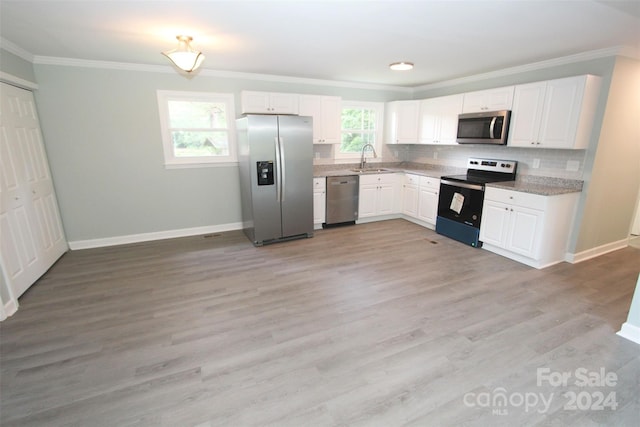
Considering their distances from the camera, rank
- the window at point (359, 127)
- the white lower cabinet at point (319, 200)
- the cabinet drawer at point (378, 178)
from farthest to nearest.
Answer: the window at point (359, 127), the cabinet drawer at point (378, 178), the white lower cabinet at point (319, 200)

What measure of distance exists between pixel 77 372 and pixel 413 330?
8.09 ft

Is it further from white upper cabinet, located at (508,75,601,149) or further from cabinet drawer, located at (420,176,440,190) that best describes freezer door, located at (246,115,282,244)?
white upper cabinet, located at (508,75,601,149)

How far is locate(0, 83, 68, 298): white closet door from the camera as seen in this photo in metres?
2.89

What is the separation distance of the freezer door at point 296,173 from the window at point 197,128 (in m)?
1.03

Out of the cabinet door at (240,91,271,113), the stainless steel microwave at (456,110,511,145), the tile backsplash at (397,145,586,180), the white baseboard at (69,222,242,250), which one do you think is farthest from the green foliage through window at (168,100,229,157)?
the tile backsplash at (397,145,586,180)

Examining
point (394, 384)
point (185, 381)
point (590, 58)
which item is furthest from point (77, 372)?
point (590, 58)

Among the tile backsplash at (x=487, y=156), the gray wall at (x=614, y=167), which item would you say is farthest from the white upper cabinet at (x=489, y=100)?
the gray wall at (x=614, y=167)

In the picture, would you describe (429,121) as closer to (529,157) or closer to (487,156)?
(487,156)

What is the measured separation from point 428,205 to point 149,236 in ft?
14.7

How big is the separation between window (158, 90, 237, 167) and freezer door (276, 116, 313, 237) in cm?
103

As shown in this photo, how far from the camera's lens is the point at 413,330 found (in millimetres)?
2457

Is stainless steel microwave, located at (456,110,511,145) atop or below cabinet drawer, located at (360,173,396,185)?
atop

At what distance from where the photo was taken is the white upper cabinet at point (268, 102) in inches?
175

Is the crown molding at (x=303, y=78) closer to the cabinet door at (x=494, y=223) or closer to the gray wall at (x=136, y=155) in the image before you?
the gray wall at (x=136, y=155)
